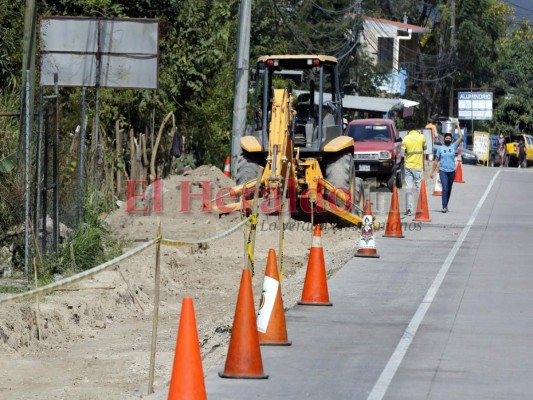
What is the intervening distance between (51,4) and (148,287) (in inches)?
519

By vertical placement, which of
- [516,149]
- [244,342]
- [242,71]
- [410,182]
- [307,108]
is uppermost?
[242,71]

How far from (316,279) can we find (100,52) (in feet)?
23.6

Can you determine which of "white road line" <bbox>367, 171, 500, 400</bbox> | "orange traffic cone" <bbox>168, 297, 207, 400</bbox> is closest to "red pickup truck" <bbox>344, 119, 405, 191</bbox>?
"white road line" <bbox>367, 171, 500, 400</bbox>

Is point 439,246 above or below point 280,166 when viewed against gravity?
below

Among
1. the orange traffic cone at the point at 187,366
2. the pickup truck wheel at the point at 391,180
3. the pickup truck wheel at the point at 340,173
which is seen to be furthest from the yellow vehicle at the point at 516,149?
the orange traffic cone at the point at 187,366

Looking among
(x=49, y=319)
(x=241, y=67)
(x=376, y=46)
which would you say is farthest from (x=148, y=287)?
(x=376, y=46)

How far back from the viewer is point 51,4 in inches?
1056

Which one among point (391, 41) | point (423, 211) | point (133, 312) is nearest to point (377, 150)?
point (423, 211)

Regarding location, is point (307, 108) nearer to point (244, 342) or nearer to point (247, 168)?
point (247, 168)

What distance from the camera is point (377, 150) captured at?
32.2 m

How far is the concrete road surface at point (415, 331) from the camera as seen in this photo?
8.88 metres

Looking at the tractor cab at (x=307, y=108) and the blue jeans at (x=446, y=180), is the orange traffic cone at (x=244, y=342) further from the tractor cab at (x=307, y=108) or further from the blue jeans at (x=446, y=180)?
the blue jeans at (x=446, y=180)

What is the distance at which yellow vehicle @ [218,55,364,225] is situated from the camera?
20609mm

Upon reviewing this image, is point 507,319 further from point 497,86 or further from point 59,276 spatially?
point 497,86
